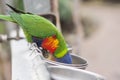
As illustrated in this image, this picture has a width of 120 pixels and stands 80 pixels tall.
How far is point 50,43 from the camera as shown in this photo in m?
0.62

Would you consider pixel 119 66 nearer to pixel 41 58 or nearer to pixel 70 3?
pixel 70 3

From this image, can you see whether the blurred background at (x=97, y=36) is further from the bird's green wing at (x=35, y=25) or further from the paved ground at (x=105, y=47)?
the bird's green wing at (x=35, y=25)

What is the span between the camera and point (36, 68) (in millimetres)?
560

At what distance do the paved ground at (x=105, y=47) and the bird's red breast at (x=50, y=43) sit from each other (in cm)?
244

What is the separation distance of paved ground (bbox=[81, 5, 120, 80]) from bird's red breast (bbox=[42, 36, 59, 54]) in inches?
96.1

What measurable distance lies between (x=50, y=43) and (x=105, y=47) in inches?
141

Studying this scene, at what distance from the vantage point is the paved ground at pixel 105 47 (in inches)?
137

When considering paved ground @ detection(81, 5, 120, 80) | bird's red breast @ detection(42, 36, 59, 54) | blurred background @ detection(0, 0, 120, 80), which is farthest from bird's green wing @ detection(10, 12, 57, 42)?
paved ground @ detection(81, 5, 120, 80)

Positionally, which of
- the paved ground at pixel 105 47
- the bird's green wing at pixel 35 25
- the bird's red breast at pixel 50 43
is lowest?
the paved ground at pixel 105 47

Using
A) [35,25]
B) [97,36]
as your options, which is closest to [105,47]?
[97,36]

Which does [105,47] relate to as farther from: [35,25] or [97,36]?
[35,25]

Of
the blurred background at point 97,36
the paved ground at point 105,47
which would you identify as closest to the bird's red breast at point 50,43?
the blurred background at point 97,36

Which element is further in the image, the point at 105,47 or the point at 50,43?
the point at 105,47

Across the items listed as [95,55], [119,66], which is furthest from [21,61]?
[95,55]
